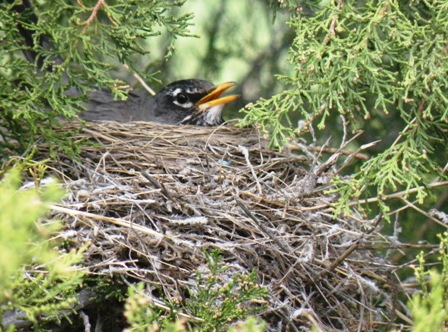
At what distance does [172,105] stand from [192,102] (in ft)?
0.47

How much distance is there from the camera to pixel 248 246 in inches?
161

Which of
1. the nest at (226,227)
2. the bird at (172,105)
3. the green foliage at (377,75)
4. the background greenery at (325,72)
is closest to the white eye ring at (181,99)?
the bird at (172,105)

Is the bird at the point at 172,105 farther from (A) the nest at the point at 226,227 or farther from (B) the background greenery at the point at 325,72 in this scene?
(B) the background greenery at the point at 325,72

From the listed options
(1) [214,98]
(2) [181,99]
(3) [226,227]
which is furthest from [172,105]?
(3) [226,227]

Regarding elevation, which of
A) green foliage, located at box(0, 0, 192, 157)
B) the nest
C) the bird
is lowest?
the bird

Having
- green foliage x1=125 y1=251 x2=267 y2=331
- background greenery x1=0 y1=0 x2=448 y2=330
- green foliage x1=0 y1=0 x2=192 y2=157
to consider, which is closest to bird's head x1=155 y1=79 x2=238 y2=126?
background greenery x1=0 y1=0 x2=448 y2=330

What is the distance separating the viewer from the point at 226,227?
424 cm

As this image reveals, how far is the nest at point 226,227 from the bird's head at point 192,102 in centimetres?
82

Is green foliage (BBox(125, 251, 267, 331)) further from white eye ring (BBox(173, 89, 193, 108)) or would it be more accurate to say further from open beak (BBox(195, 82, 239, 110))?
white eye ring (BBox(173, 89, 193, 108))

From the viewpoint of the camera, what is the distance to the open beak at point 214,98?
5.72 meters

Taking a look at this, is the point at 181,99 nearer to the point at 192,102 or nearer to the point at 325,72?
the point at 192,102

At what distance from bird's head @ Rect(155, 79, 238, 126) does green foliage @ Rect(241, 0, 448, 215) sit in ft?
5.28

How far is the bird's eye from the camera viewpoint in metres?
5.88

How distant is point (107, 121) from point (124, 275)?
5.46 feet
